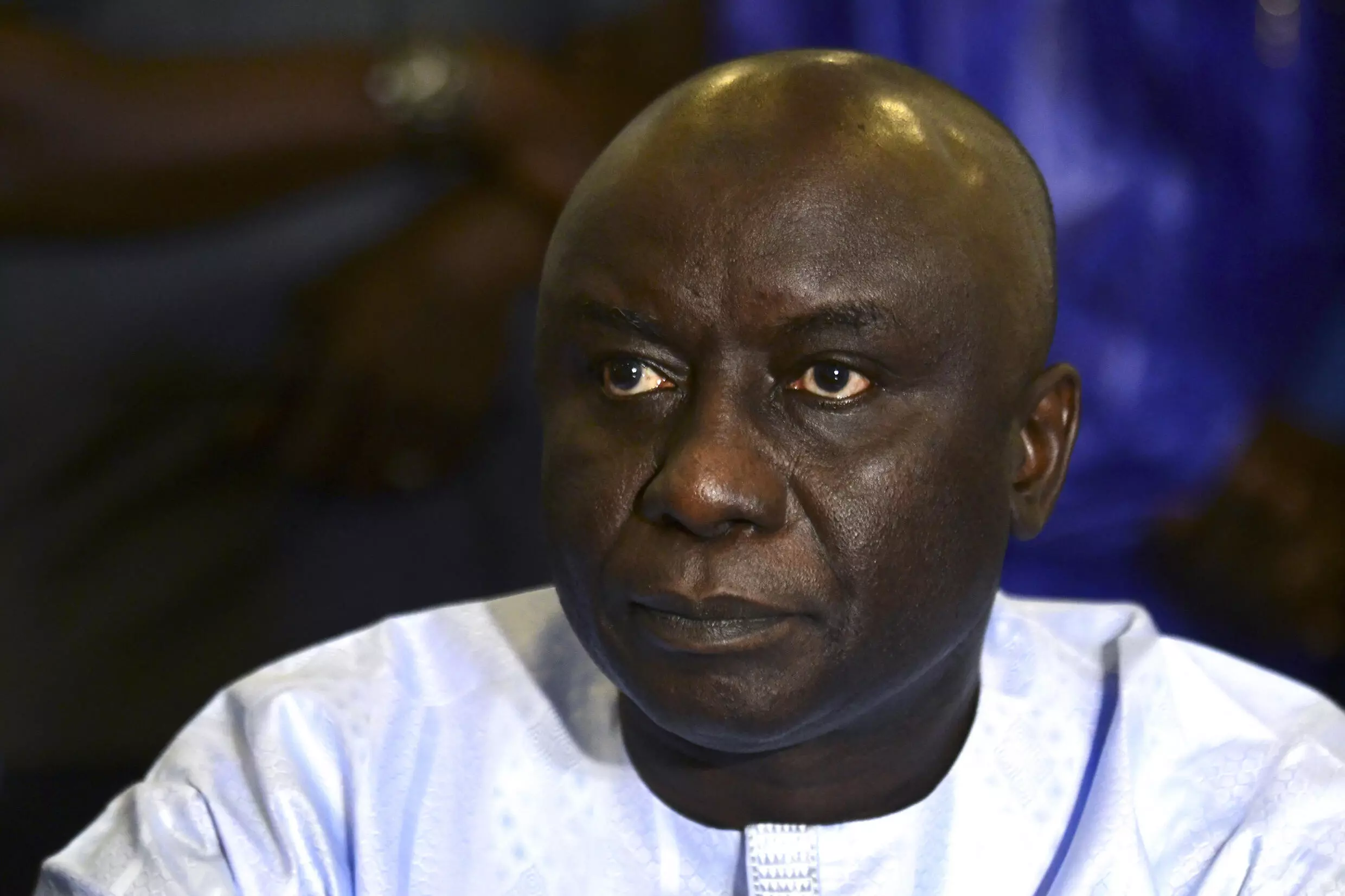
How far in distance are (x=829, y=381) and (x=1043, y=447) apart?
0.60 feet

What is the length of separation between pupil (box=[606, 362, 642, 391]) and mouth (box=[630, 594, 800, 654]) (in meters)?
0.11

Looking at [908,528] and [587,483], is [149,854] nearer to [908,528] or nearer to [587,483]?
[587,483]

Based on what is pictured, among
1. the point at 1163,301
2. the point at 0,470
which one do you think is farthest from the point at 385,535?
the point at 1163,301

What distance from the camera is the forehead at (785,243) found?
2.86 feet

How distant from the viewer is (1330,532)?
5.90 feet

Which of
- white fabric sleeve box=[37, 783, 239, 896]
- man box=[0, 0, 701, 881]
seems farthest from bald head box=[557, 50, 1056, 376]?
man box=[0, 0, 701, 881]

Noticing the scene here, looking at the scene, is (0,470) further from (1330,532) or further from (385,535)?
(1330,532)

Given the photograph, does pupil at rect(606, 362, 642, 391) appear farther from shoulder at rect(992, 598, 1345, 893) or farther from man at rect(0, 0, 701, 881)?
man at rect(0, 0, 701, 881)

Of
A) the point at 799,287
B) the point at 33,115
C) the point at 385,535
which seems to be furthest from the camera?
the point at 385,535

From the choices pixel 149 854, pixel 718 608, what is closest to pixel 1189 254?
pixel 718 608

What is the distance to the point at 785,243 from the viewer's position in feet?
2.86

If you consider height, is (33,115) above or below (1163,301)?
above

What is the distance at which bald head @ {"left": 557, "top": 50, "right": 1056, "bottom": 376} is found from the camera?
890mm

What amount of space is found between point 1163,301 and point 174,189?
1.06 metres
